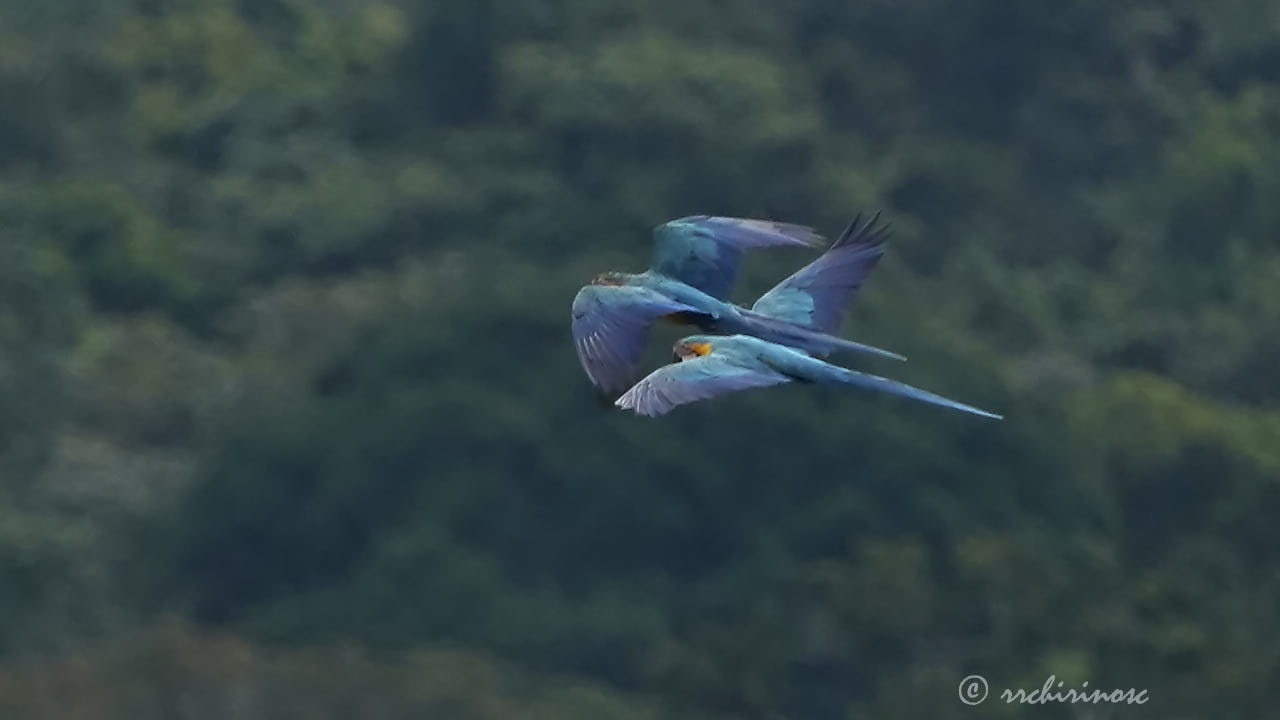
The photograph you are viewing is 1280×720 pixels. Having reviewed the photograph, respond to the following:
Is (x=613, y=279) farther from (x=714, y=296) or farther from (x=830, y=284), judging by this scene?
(x=830, y=284)

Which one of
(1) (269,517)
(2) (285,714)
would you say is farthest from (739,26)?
(2) (285,714)

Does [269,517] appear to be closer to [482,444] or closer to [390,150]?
[482,444]

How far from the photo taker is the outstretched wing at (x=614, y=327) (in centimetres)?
1242

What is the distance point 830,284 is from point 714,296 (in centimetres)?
53

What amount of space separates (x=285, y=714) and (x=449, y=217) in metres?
16.0

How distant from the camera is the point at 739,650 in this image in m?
25.7

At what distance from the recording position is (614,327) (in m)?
12.7
